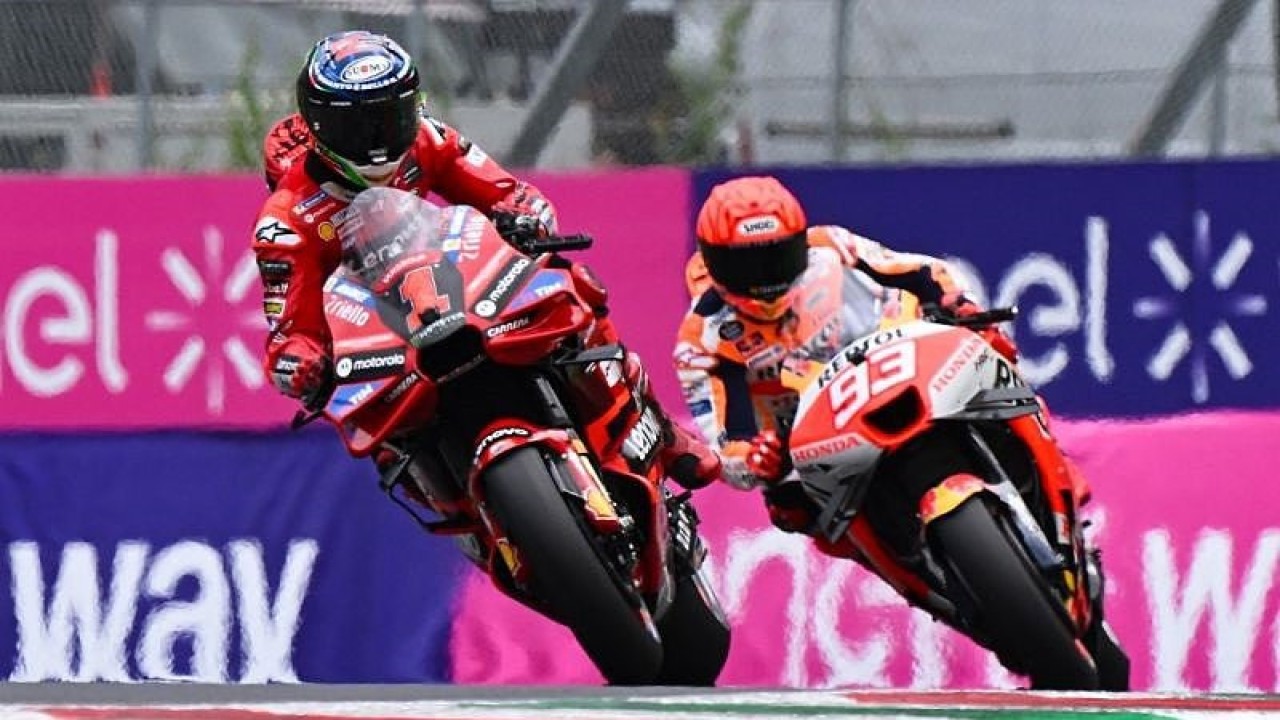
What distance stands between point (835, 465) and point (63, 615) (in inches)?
147

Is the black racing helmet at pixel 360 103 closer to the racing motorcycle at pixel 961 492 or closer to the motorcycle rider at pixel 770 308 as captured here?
the motorcycle rider at pixel 770 308

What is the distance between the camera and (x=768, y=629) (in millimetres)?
9930

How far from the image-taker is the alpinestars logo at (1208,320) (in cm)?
1006

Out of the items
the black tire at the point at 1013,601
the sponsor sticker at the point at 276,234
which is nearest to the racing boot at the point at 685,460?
the sponsor sticker at the point at 276,234

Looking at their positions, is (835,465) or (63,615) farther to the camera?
(63,615)

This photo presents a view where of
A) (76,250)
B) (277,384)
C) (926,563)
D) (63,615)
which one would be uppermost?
(926,563)

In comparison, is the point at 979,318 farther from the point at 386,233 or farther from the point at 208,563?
the point at 208,563

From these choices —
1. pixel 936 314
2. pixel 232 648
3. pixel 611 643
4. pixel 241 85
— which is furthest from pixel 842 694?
pixel 241 85

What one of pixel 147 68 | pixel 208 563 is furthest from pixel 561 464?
pixel 147 68

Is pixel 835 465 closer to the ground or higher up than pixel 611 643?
higher up

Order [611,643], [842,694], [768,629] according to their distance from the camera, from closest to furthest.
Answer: [842,694]
[611,643]
[768,629]

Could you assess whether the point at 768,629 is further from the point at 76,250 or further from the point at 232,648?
the point at 76,250

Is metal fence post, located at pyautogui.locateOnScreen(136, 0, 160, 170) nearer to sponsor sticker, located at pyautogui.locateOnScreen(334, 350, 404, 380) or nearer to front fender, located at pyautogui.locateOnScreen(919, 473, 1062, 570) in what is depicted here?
sponsor sticker, located at pyautogui.locateOnScreen(334, 350, 404, 380)

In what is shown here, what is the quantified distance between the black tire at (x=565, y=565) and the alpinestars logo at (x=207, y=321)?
3.21m
